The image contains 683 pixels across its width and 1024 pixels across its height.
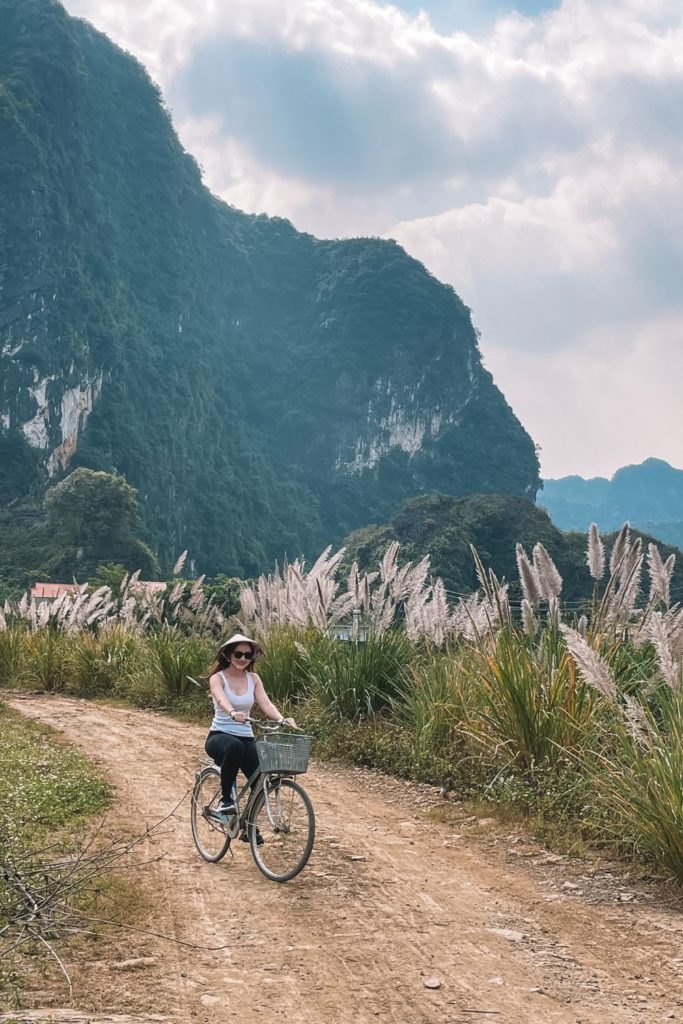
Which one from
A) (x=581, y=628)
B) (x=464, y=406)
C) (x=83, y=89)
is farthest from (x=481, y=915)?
(x=464, y=406)

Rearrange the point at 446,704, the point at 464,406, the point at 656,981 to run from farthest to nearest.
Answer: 1. the point at 464,406
2. the point at 446,704
3. the point at 656,981

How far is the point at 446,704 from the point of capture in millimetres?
7453

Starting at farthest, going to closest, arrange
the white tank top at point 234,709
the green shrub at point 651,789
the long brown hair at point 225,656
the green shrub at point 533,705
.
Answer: the green shrub at point 533,705
the long brown hair at point 225,656
the white tank top at point 234,709
the green shrub at point 651,789

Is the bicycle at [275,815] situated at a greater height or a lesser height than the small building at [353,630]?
lesser

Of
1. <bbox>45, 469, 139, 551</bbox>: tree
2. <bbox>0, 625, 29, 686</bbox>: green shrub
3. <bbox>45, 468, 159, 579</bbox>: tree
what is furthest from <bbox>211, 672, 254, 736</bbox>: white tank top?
<bbox>45, 469, 139, 551</bbox>: tree

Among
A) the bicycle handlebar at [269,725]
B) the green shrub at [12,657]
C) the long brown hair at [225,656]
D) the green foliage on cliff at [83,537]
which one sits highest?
the green foliage on cliff at [83,537]

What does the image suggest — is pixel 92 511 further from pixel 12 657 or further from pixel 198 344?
pixel 198 344

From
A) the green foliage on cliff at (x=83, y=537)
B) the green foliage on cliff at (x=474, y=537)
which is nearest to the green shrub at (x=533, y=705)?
the green foliage on cliff at (x=474, y=537)

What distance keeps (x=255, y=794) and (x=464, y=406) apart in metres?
155

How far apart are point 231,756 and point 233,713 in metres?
0.34

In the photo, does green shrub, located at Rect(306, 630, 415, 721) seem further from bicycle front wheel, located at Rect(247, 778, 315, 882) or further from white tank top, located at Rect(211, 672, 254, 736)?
bicycle front wheel, located at Rect(247, 778, 315, 882)

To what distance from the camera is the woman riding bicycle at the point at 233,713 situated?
5520 mm

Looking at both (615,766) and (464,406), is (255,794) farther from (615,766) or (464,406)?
(464,406)

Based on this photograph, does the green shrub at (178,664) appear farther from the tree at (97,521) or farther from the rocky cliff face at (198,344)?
the rocky cliff face at (198,344)
